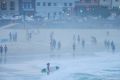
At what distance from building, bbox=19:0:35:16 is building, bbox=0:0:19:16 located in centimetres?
5

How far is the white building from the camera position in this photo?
400 centimetres

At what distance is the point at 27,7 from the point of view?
4141mm

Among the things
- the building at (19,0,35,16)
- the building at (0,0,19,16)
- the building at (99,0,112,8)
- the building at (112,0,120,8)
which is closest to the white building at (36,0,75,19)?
the building at (19,0,35,16)

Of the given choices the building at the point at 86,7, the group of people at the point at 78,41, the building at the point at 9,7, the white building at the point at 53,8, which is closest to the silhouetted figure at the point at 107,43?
the group of people at the point at 78,41

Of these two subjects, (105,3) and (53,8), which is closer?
(53,8)

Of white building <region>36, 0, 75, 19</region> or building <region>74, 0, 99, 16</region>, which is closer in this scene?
white building <region>36, 0, 75, 19</region>

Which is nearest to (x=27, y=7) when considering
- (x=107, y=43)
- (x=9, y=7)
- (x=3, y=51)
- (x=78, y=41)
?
(x=9, y=7)

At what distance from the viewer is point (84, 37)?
4.26 metres

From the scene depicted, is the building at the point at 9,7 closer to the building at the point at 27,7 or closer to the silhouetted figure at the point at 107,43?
the building at the point at 27,7

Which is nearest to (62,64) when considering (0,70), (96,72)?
(96,72)

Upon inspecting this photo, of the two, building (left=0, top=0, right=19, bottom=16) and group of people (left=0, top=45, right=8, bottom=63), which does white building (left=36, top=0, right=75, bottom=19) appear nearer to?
building (left=0, top=0, right=19, bottom=16)

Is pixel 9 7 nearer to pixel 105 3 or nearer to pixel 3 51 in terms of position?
pixel 3 51

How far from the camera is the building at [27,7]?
408cm

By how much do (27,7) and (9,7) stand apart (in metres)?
0.18
